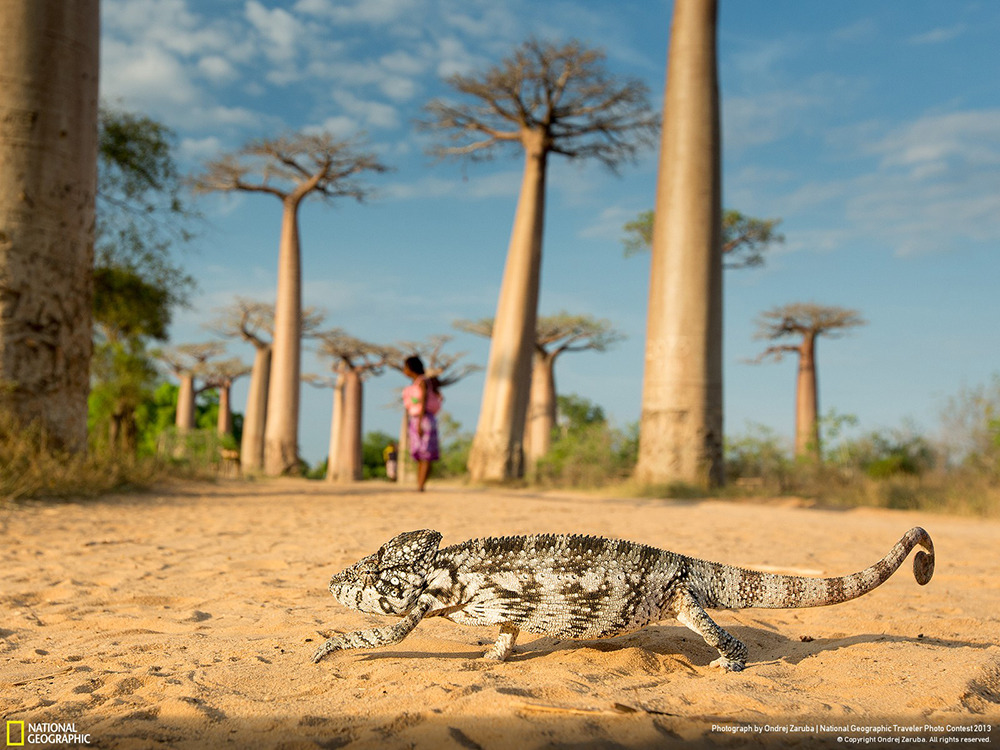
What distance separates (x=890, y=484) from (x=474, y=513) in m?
8.69

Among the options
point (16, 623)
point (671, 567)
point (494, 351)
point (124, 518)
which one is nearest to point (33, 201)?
point (124, 518)

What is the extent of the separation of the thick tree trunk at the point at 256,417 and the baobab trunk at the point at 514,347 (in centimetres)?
996

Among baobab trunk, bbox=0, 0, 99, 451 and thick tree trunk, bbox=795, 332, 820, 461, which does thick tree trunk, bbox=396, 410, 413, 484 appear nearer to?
thick tree trunk, bbox=795, 332, 820, 461

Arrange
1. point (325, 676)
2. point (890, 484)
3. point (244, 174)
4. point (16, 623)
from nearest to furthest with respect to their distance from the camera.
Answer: point (325, 676) → point (16, 623) → point (890, 484) → point (244, 174)

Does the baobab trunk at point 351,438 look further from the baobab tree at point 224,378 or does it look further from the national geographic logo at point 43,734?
the national geographic logo at point 43,734

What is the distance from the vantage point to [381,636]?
2.53 m

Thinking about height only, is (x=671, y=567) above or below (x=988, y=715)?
above

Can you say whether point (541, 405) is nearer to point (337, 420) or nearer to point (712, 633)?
point (337, 420)

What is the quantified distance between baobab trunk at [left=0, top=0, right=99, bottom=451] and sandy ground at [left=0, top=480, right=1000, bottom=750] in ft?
12.2

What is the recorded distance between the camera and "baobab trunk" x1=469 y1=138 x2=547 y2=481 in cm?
1745

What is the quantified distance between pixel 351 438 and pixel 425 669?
2574 cm

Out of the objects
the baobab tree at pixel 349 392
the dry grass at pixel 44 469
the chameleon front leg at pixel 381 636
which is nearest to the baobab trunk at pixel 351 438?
the baobab tree at pixel 349 392

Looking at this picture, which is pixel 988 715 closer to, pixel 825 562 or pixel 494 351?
pixel 825 562

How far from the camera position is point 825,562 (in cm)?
538
